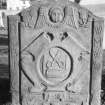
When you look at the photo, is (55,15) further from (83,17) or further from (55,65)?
(55,65)

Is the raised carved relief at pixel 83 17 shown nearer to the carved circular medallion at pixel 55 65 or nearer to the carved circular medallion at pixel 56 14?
the carved circular medallion at pixel 56 14

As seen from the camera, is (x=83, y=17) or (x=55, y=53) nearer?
(x=83, y=17)

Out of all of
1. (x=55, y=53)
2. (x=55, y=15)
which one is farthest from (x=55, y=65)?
(x=55, y=15)

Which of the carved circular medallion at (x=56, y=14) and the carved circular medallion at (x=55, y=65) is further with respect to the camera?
the carved circular medallion at (x=55, y=65)

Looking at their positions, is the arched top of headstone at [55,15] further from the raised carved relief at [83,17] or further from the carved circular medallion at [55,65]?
the carved circular medallion at [55,65]

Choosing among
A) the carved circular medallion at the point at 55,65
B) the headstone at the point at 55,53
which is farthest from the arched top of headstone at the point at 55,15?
the carved circular medallion at the point at 55,65

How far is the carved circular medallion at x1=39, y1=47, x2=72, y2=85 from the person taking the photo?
14.6 feet

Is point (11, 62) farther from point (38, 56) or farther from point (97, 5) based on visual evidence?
point (97, 5)

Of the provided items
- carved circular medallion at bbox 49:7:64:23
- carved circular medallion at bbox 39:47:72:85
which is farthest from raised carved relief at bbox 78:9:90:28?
carved circular medallion at bbox 39:47:72:85

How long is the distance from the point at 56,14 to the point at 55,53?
1.69ft

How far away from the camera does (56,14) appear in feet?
14.2

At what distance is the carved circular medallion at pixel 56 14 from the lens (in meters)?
4.32

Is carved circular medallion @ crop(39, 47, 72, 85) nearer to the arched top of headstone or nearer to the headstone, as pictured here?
the headstone

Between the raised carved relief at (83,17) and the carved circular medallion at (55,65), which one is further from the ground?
the raised carved relief at (83,17)
